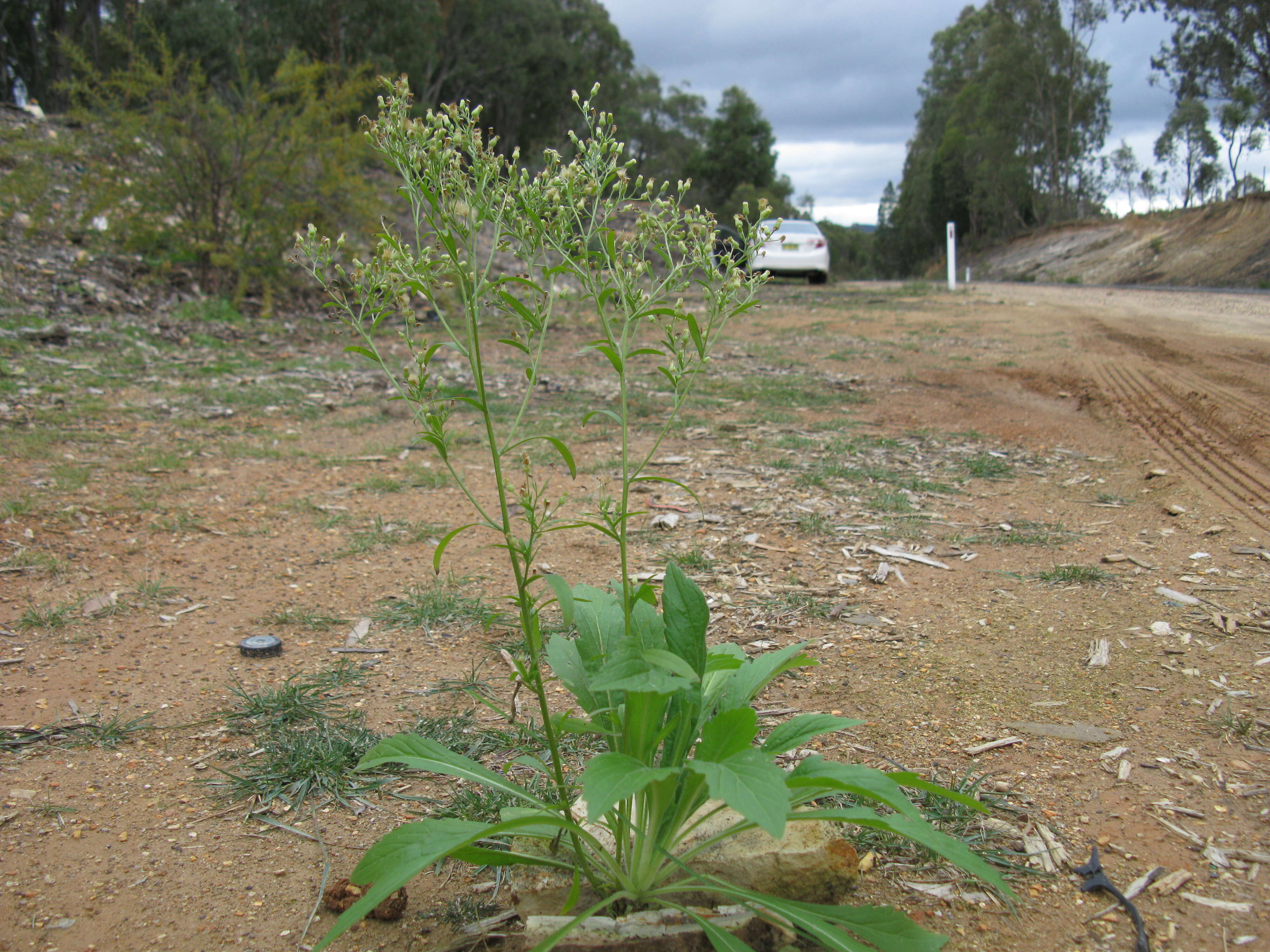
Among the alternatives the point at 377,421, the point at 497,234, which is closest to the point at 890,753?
the point at 497,234

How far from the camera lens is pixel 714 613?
3518 mm

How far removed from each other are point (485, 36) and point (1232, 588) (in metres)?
32.8

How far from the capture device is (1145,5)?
32156 millimetres

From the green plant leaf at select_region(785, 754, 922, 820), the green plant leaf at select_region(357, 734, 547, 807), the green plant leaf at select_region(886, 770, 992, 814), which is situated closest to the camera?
the green plant leaf at select_region(785, 754, 922, 820)

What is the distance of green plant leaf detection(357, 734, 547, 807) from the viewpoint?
1.99 meters

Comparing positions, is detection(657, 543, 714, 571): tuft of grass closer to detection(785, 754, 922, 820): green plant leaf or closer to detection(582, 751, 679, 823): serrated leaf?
detection(785, 754, 922, 820): green plant leaf

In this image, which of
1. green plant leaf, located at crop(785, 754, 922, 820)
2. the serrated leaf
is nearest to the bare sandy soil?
green plant leaf, located at crop(785, 754, 922, 820)

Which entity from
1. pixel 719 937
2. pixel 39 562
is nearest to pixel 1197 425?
pixel 719 937

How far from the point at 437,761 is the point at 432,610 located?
1587mm

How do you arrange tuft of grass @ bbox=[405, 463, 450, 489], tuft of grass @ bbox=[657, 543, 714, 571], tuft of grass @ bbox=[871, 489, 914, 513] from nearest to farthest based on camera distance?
tuft of grass @ bbox=[657, 543, 714, 571] → tuft of grass @ bbox=[871, 489, 914, 513] → tuft of grass @ bbox=[405, 463, 450, 489]

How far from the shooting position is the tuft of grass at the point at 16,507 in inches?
172

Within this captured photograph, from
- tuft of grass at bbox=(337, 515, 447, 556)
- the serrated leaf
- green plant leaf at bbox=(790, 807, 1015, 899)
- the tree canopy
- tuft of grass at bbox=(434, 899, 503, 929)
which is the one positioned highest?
the tree canopy

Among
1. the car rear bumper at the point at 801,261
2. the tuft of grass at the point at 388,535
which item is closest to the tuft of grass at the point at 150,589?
the tuft of grass at the point at 388,535

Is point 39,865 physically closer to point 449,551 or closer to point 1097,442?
point 449,551
